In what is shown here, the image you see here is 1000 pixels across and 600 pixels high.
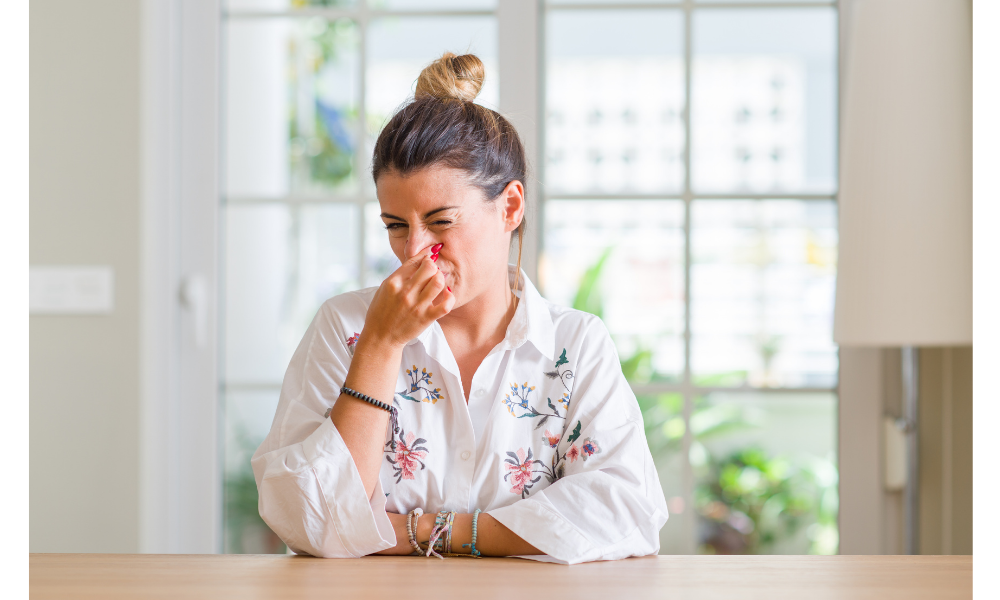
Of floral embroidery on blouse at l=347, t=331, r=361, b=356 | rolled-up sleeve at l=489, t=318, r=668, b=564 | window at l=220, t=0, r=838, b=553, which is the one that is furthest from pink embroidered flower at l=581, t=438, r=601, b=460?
window at l=220, t=0, r=838, b=553

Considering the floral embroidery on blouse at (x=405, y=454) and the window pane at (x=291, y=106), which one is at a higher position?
the window pane at (x=291, y=106)

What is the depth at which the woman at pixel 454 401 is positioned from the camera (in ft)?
3.12

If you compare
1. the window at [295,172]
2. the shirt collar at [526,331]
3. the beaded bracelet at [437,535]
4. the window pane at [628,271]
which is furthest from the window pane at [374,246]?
the beaded bracelet at [437,535]

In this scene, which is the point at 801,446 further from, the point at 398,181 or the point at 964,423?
the point at 398,181

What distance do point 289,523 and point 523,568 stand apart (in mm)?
318

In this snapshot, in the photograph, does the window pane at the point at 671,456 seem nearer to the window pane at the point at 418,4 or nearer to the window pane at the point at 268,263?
the window pane at the point at 268,263

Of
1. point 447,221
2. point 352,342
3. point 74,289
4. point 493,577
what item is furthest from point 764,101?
point 74,289

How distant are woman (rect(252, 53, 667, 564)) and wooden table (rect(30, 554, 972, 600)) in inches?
2.5

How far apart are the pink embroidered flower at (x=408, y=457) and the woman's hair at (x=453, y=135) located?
39 cm

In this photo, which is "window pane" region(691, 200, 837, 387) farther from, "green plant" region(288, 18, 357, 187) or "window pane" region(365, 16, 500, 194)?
"green plant" region(288, 18, 357, 187)

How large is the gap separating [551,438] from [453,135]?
475 millimetres

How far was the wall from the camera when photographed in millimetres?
1880

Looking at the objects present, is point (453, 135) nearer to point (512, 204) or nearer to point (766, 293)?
point (512, 204)
